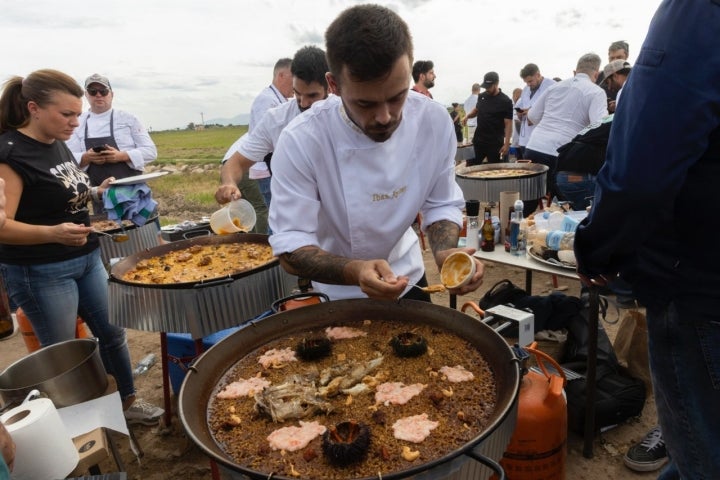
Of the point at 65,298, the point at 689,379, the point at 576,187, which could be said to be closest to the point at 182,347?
the point at 65,298

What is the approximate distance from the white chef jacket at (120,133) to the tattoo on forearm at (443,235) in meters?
5.01

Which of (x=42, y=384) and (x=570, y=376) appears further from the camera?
(x=570, y=376)

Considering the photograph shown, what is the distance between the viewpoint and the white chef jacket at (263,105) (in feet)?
20.8

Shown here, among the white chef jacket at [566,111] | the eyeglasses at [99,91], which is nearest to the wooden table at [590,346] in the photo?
the white chef jacket at [566,111]

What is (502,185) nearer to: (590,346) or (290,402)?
(590,346)

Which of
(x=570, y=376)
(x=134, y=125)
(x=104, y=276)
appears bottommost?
(x=570, y=376)

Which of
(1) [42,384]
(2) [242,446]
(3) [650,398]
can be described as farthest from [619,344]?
(1) [42,384]

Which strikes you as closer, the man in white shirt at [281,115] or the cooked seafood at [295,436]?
the cooked seafood at [295,436]

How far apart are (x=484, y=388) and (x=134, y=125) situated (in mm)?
6293

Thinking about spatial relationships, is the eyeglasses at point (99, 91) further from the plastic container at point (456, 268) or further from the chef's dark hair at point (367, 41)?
the plastic container at point (456, 268)

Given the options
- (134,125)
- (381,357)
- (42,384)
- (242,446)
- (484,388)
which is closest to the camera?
(242,446)

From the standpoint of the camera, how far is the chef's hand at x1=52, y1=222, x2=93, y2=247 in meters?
3.36

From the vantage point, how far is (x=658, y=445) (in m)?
3.37

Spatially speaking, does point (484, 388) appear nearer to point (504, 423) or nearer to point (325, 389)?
point (504, 423)
